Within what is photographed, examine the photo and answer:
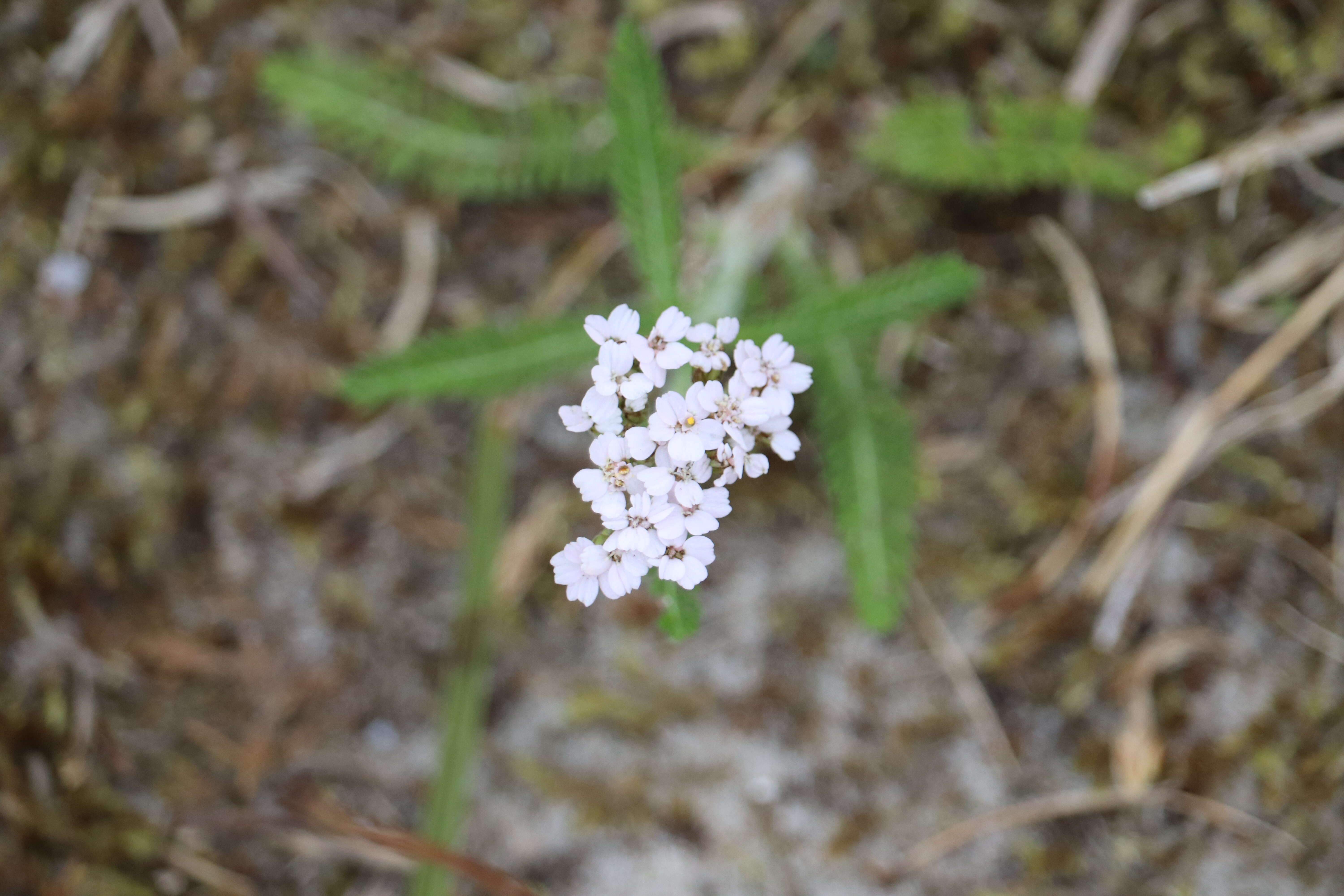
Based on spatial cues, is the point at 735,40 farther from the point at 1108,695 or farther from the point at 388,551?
the point at 1108,695

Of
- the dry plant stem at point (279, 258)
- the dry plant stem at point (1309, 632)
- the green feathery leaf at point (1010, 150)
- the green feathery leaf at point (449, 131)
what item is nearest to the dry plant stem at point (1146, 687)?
the dry plant stem at point (1309, 632)

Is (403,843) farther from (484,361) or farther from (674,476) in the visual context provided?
(674,476)

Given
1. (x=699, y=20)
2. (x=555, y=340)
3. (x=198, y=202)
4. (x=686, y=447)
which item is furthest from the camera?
(x=198, y=202)

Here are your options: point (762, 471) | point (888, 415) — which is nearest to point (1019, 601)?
point (888, 415)

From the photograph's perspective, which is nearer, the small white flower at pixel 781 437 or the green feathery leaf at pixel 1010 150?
the small white flower at pixel 781 437

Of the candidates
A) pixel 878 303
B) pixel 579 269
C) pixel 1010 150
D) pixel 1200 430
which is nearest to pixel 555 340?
pixel 579 269

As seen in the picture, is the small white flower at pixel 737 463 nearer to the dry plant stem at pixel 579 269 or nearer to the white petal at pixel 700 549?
the white petal at pixel 700 549
